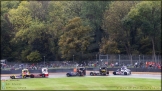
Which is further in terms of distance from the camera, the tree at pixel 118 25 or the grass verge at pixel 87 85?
the tree at pixel 118 25

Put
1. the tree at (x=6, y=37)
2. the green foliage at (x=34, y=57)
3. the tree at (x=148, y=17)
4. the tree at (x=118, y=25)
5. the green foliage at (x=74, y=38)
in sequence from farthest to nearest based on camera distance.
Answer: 1. the tree at (x=6, y=37)
2. the green foliage at (x=34, y=57)
3. the tree at (x=118, y=25)
4. the green foliage at (x=74, y=38)
5. the tree at (x=148, y=17)

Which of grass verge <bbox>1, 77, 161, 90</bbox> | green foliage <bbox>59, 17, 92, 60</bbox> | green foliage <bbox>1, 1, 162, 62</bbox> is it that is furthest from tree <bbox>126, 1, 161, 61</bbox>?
grass verge <bbox>1, 77, 161, 90</bbox>

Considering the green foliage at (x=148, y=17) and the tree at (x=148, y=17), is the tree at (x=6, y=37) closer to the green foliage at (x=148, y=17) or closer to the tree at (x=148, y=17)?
the green foliage at (x=148, y=17)

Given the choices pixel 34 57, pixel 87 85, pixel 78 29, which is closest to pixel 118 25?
pixel 78 29

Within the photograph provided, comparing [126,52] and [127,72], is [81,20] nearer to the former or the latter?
[126,52]

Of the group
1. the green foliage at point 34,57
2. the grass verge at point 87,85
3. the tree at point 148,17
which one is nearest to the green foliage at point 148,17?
the tree at point 148,17

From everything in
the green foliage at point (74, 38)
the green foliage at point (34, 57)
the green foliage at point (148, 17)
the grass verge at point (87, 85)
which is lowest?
the grass verge at point (87, 85)

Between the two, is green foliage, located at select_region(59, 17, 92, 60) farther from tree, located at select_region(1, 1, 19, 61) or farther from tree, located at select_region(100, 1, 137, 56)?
tree, located at select_region(1, 1, 19, 61)

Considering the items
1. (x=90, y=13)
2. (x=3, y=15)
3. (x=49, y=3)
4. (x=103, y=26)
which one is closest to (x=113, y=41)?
(x=103, y=26)

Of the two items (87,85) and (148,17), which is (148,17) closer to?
(148,17)

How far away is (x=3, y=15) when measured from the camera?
93.4 metres

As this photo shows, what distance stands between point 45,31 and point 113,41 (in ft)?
54.0

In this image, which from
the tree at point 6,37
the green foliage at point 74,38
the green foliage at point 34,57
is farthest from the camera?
the tree at point 6,37

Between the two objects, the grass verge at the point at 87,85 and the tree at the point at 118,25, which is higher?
the tree at the point at 118,25
